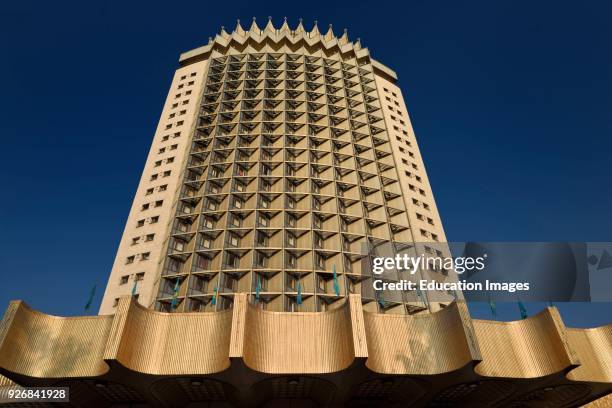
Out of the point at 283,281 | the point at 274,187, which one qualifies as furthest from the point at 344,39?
the point at 283,281

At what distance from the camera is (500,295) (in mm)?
30797

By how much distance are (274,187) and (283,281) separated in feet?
40.4

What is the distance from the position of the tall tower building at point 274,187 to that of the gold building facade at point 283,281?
0.20 meters

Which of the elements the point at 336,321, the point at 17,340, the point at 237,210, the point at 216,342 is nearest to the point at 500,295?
the point at 336,321

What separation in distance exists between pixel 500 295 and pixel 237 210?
24.1 meters

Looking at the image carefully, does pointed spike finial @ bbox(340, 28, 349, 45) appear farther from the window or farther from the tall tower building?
the window

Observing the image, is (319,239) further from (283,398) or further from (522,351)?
(522,351)

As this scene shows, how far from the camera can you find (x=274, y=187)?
4616cm

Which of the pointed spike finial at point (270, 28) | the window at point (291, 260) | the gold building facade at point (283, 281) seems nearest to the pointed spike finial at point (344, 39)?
the gold building facade at point (283, 281)

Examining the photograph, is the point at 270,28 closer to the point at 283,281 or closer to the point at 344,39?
the point at 344,39

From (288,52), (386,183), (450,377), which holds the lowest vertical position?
(450,377)

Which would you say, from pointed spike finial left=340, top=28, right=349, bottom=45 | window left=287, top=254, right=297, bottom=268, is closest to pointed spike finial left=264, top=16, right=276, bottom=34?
pointed spike finial left=340, top=28, right=349, bottom=45

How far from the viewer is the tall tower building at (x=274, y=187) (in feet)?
124

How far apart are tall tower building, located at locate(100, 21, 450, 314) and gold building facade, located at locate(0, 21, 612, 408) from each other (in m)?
0.20
